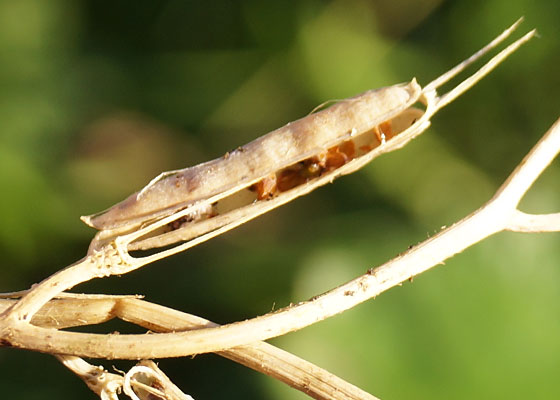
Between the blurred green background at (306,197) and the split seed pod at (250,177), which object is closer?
the split seed pod at (250,177)

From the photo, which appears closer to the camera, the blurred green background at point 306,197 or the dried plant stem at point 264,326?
the dried plant stem at point 264,326

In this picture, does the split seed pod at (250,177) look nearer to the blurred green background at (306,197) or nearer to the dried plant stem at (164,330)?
the dried plant stem at (164,330)

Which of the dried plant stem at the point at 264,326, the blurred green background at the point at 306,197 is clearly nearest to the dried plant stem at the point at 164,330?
the dried plant stem at the point at 264,326

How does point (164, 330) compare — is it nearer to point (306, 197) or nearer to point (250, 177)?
point (250, 177)

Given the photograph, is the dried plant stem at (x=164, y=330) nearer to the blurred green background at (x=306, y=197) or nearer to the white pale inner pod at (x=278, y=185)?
the white pale inner pod at (x=278, y=185)

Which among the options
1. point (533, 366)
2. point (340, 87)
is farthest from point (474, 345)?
point (340, 87)

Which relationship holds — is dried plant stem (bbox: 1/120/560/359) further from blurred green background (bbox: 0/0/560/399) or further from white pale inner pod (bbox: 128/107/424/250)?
blurred green background (bbox: 0/0/560/399)

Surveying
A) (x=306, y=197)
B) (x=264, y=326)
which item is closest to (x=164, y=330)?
(x=264, y=326)

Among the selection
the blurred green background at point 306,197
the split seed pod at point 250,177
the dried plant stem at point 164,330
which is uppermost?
the blurred green background at point 306,197

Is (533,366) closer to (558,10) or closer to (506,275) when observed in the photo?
(506,275)

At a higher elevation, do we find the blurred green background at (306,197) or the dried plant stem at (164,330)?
the blurred green background at (306,197)
